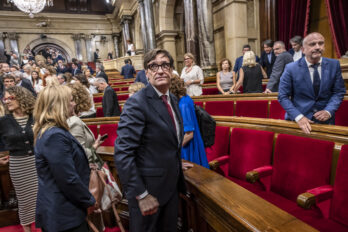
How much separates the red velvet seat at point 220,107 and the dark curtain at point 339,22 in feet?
8.92

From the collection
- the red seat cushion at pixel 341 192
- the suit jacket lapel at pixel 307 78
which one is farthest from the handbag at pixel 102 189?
the suit jacket lapel at pixel 307 78

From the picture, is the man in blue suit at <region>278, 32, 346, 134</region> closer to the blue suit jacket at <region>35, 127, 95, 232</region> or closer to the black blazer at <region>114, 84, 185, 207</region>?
the black blazer at <region>114, 84, 185, 207</region>

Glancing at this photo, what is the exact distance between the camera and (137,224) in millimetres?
1085

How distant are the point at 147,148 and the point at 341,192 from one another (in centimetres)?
116

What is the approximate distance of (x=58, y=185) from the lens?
1.17 m

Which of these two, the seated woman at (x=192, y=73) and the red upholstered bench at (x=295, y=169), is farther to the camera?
the seated woman at (x=192, y=73)

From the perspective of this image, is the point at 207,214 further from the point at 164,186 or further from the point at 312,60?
the point at 312,60

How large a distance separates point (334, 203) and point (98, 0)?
22.3 m

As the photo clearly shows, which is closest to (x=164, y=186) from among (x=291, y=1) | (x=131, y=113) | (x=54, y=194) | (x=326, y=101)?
(x=131, y=113)

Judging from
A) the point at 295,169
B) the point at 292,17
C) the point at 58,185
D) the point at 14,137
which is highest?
the point at 292,17

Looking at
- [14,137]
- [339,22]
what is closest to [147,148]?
[14,137]

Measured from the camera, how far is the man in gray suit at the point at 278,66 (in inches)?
119

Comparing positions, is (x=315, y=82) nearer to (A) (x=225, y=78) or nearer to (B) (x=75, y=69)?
(A) (x=225, y=78)

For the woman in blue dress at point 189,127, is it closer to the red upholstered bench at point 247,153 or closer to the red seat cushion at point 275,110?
the red upholstered bench at point 247,153
